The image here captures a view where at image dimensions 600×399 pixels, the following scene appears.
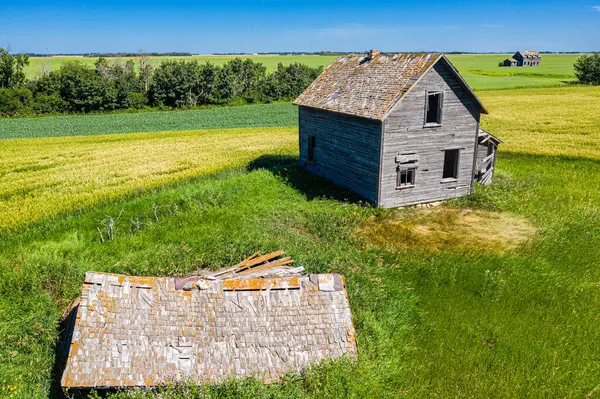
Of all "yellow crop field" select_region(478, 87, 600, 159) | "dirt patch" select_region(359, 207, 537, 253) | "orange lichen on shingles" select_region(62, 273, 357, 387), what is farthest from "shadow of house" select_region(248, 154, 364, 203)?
"yellow crop field" select_region(478, 87, 600, 159)

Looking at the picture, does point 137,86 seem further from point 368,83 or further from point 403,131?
point 403,131

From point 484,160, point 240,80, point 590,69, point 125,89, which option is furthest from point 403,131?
point 590,69

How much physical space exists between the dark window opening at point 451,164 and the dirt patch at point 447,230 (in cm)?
203

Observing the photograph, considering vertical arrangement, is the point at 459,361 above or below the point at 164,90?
below

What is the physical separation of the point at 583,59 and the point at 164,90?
7518cm

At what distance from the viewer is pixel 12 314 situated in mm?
9680

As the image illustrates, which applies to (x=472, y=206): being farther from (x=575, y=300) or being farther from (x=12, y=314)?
(x=12, y=314)

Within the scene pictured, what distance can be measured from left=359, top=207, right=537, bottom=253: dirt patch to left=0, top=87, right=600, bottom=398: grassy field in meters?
0.10

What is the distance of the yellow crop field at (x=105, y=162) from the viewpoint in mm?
18828

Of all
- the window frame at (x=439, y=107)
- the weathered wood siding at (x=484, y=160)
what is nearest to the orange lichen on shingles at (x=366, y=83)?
the window frame at (x=439, y=107)

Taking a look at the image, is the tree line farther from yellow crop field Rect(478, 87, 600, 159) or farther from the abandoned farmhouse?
the abandoned farmhouse

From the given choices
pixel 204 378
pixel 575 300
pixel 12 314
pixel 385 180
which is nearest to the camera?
pixel 204 378

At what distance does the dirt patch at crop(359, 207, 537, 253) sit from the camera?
48.8 ft

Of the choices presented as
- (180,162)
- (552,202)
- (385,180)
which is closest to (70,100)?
(180,162)
